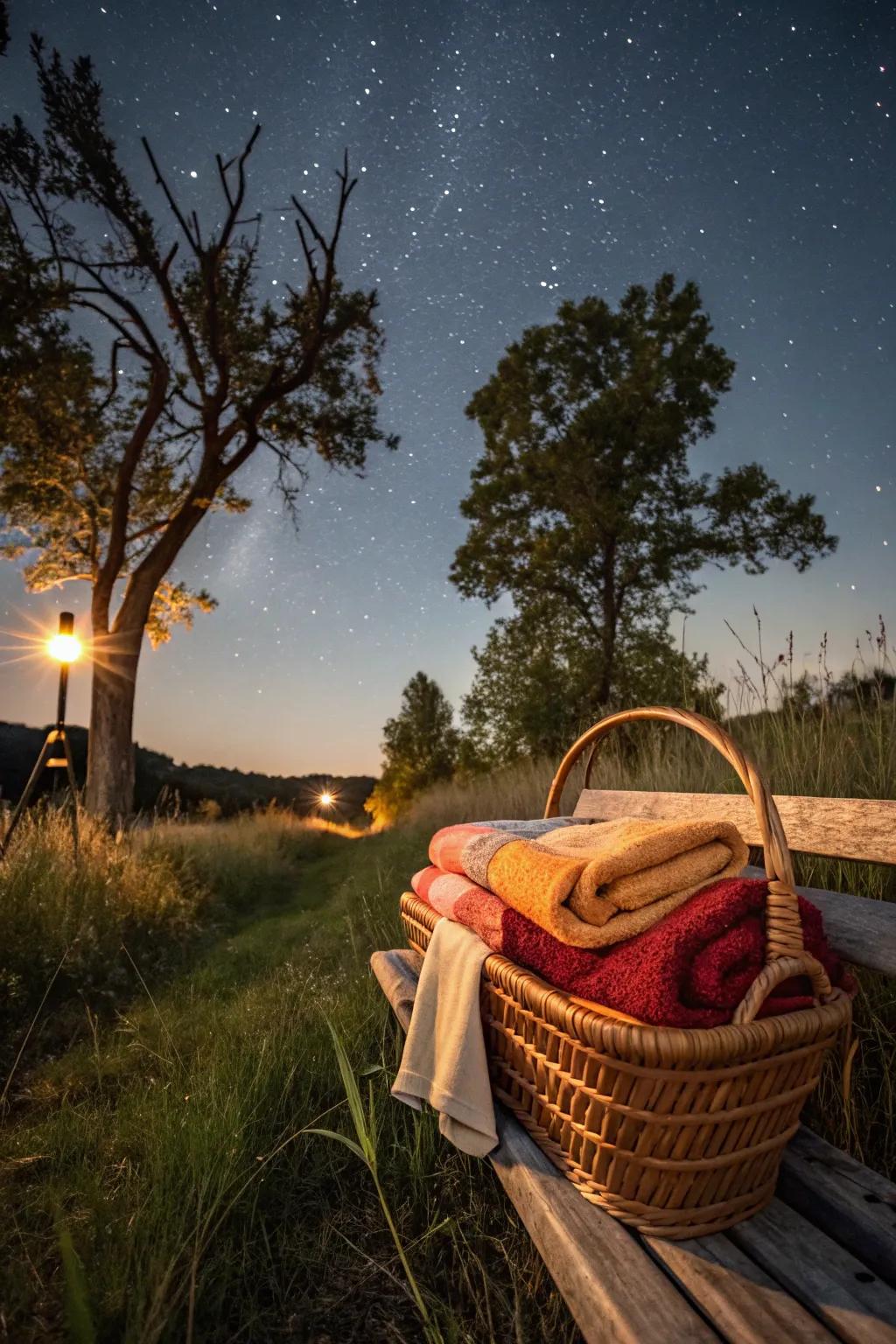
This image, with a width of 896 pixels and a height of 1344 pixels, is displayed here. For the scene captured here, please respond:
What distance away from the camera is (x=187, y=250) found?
34.0 feet

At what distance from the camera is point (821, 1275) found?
112 centimetres

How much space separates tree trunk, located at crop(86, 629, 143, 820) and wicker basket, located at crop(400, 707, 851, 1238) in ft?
32.2

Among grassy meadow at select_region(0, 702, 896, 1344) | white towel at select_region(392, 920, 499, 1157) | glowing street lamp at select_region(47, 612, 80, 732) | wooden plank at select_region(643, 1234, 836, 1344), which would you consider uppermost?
glowing street lamp at select_region(47, 612, 80, 732)

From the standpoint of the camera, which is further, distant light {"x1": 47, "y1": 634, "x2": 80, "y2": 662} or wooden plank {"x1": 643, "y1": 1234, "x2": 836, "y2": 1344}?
distant light {"x1": 47, "y1": 634, "x2": 80, "y2": 662}

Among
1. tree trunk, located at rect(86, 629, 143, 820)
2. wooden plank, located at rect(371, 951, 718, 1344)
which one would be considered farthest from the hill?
wooden plank, located at rect(371, 951, 718, 1344)

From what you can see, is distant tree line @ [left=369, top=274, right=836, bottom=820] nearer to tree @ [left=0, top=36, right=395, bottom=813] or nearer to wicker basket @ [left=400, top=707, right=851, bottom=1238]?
tree @ [left=0, top=36, right=395, bottom=813]

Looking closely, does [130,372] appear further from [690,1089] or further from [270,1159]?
[690,1089]

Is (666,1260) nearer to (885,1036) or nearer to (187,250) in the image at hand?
(885,1036)

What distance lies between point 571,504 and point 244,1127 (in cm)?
1277

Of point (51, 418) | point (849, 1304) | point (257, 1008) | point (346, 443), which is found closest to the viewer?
point (849, 1304)

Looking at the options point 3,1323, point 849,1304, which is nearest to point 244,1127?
point 3,1323

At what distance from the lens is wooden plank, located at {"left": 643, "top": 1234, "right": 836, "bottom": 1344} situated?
3.21 feet

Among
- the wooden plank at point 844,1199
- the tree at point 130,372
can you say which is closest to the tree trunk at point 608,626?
the tree at point 130,372

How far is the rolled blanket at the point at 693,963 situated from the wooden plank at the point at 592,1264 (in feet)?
1.12
